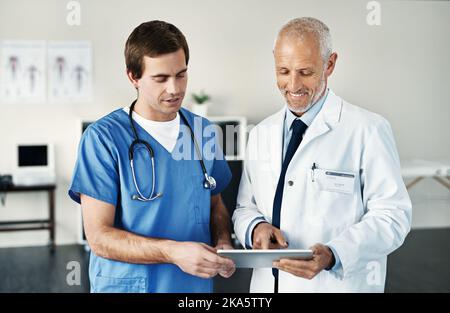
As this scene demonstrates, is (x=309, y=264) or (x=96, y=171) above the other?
(x=96, y=171)

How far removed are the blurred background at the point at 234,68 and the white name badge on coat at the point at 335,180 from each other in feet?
0.70

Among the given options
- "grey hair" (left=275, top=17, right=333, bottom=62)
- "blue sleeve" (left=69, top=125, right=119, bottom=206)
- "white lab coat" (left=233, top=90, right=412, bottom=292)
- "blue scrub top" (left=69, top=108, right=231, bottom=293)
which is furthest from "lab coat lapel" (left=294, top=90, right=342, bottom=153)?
"blue sleeve" (left=69, top=125, right=119, bottom=206)

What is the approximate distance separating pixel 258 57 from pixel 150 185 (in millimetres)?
423

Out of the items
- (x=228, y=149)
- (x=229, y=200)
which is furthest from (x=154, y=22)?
(x=229, y=200)

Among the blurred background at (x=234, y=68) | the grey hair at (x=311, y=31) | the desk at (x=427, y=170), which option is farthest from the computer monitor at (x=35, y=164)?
the desk at (x=427, y=170)

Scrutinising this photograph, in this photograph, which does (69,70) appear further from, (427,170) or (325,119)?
(427,170)

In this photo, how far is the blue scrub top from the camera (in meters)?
1.29

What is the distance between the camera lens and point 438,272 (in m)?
2.02

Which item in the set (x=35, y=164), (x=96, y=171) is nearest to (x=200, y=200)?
(x=96, y=171)

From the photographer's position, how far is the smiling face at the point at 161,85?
4.17 feet

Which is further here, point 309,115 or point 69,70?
point 69,70

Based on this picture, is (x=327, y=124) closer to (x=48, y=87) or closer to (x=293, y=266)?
(x=293, y=266)

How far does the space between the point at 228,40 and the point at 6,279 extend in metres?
1.57

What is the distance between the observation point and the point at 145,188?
4.28ft
